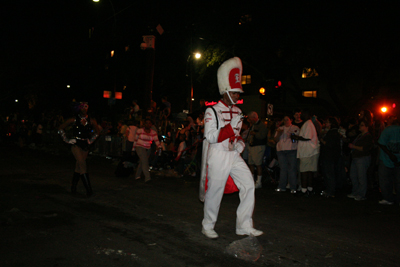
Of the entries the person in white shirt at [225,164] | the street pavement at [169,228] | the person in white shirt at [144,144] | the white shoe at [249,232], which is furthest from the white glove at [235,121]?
the person in white shirt at [144,144]

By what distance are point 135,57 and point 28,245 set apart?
3052cm

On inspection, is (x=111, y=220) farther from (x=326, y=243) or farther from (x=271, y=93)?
(x=271, y=93)

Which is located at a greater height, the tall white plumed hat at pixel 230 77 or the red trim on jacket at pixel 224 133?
the tall white plumed hat at pixel 230 77

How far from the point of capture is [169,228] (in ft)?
18.3

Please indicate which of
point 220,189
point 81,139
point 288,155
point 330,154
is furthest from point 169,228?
point 330,154

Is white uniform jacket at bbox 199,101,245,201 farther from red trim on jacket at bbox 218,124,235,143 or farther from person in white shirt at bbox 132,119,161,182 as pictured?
person in white shirt at bbox 132,119,161,182

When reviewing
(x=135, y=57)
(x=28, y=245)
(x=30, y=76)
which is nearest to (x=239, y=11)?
(x=135, y=57)

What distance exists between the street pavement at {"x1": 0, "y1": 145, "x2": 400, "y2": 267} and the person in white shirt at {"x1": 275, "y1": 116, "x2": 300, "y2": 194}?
393 millimetres

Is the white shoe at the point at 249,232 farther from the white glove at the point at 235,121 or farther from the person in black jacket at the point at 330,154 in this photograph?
the person in black jacket at the point at 330,154

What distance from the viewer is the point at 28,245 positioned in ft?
15.2

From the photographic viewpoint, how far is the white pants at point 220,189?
5.12m

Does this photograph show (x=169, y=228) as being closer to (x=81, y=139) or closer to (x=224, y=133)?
(x=224, y=133)

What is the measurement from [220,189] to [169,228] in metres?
1.11

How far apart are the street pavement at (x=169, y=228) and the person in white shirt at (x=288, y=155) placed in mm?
393
